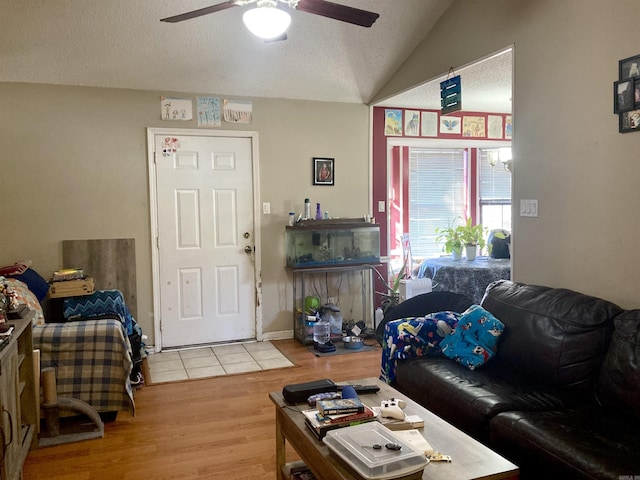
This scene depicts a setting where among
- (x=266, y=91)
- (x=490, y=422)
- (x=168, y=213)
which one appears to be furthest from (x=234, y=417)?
(x=266, y=91)

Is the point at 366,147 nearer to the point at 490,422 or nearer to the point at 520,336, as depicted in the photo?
the point at 520,336

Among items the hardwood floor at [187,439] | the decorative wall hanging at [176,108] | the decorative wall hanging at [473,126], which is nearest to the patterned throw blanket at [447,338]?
the hardwood floor at [187,439]

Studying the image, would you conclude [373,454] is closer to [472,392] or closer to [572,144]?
[472,392]

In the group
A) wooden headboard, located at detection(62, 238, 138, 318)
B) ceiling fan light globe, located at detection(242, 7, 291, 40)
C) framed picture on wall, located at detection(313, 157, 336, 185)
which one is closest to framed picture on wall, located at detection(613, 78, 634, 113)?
ceiling fan light globe, located at detection(242, 7, 291, 40)

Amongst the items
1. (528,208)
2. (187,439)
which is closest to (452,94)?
(528,208)

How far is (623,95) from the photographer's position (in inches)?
104

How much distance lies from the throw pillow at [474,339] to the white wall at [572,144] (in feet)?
1.84

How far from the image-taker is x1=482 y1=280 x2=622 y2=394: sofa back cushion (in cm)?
245

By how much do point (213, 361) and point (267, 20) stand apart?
2.89 metres

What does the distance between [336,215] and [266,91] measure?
1.37m

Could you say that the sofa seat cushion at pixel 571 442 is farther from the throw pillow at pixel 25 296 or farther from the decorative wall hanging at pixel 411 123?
the decorative wall hanging at pixel 411 123

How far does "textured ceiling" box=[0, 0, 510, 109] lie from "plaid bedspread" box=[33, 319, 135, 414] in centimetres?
212

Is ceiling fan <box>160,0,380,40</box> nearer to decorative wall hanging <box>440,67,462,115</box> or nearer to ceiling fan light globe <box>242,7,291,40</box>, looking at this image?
ceiling fan light globe <box>242,7,291,40</box>

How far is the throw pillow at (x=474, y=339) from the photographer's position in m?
2.80
